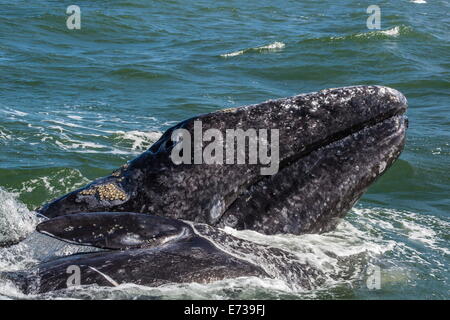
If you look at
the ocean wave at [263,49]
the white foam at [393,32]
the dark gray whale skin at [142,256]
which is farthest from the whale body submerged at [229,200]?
the white foam at [393,32]

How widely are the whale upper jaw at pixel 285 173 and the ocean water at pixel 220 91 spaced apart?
0.27m

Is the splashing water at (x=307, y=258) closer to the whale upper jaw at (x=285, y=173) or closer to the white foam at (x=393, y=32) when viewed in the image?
the whale upper jaw at (x=285, y=173)

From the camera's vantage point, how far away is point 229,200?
7.34m

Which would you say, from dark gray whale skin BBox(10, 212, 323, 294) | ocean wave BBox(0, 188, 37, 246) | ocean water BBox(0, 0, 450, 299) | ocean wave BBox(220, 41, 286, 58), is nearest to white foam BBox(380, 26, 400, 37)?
ocean water BBox(0, 0, 450, 299)

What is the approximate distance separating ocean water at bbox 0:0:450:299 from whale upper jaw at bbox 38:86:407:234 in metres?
0.27

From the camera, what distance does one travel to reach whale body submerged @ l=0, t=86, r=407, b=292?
6.49 meters

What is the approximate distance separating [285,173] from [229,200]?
1.91ft

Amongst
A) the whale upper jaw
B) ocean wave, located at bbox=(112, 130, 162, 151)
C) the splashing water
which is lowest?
ocean wave, located at bbox=(112, 130, 162, 151)

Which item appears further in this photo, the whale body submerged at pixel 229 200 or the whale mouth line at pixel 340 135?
the whale mouth line at pixel 340 135

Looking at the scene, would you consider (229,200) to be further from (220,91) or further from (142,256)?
(220,91)

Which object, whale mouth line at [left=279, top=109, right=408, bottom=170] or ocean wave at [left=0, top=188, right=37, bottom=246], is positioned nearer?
ocean wave at [left=0, top=188, right=37, bottom=246]

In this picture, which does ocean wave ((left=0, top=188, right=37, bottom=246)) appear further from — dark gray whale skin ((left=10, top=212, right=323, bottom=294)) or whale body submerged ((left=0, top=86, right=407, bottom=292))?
dark gray whale skin ((left=10, top=212, right=323, bottom=294))

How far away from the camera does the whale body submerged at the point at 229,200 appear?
6492 millimetres
